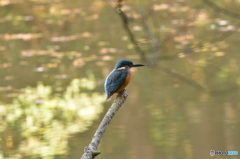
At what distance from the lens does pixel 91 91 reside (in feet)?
23.2

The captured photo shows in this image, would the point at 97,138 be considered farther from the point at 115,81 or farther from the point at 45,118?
the point at 45,118

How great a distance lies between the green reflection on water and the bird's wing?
1.73 meters

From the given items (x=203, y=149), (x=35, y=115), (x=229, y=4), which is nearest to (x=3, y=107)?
(x=35, y=115)

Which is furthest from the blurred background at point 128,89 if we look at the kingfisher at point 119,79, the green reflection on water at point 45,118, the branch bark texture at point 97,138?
the branch bark texture at point 97,138

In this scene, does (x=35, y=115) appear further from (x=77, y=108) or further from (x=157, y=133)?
(x=157, y=133)

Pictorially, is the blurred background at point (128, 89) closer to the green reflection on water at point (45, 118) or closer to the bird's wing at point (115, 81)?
the green reflection on water at point (45, 118)

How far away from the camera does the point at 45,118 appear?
626 cm

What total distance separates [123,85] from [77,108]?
9.33 feet

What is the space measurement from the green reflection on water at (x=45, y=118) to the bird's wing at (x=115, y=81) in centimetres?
173

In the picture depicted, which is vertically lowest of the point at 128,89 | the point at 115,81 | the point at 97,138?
the point at 128,89

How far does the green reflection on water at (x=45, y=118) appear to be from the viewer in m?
5.44

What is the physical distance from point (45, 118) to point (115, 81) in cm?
275

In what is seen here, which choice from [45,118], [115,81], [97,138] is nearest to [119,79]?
[115,81]

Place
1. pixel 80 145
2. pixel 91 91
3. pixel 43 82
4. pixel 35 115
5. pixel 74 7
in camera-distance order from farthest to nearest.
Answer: pixel 74 7 < pixel 43 82 < pixel 91 91 < pixel 35 115 < pixel 80 145
